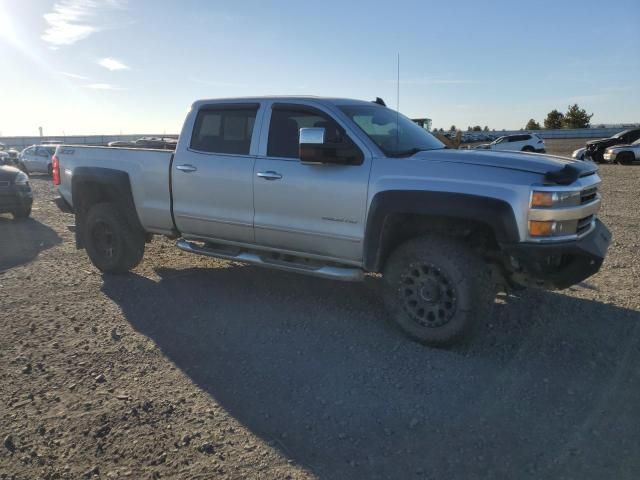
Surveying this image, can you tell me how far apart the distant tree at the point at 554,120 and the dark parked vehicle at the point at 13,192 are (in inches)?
2735

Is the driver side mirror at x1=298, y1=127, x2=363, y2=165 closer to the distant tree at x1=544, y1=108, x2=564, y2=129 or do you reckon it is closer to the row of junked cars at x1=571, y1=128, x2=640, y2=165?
the row of junked cars at x1=571, y1=128, x2=640, y2=165

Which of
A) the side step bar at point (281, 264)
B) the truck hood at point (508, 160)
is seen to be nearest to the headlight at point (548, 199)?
the truck hood at point (508, 160)

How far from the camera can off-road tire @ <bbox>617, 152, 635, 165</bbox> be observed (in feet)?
81.8

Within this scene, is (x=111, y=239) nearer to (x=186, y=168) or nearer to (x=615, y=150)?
(x=186, y=168)

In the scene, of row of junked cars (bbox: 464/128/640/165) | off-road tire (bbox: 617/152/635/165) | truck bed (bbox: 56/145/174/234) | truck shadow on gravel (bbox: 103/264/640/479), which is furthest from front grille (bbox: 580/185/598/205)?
off-road tire (bbox: 617/152/635/165)

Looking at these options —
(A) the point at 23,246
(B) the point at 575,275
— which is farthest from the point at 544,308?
(A) the point at 23,246

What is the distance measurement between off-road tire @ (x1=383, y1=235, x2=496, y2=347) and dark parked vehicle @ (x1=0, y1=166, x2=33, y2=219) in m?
9.00

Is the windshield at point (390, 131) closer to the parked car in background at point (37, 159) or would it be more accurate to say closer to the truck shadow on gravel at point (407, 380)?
the truck shadow on gravel at point (407, 380)

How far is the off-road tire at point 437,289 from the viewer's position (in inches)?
168

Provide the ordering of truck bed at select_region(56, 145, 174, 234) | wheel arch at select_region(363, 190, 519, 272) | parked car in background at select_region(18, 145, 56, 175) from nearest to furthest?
wheel arch at select_region(363, 190, 519, 272) < truck bed at select_region(56, 145, 174, 234) < parked car in background at select_region(18, 145, 56, 175)

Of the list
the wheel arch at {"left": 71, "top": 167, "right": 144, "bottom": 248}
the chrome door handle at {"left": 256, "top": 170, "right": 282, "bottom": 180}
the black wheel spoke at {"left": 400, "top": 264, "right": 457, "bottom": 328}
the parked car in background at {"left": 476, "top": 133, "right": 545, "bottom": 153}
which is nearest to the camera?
the black wheel spoke at {"left": 400, "top": 264, "right": 457, "bottom": 328}

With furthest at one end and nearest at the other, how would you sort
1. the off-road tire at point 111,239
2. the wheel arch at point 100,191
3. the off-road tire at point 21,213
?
the off-road tire at point 21,213 < the off-road tire at point 111,239 < the wheel arch at point 100,191

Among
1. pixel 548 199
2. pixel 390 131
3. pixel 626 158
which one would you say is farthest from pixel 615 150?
pixel 548 199

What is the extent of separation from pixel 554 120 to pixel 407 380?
73.7 meters
